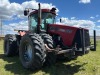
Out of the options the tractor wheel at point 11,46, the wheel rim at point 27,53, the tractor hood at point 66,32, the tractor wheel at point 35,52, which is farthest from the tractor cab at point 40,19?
the tractor wheel at point 11,46

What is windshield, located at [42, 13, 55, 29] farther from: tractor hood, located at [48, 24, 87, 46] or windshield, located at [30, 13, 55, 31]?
tractor hood, located at [48, 24, 87, 46]

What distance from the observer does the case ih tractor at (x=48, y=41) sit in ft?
29.4

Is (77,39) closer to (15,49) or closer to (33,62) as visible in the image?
(33,62)

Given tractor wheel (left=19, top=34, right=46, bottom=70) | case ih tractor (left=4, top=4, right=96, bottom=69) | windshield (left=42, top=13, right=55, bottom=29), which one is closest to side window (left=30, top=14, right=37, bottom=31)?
case ih tractor (left=4, top=4, right=96, bottom=69)

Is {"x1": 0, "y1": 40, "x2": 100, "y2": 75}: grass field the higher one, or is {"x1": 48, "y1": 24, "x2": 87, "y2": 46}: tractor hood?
{"x1": 48, "y1": 24, "x2": 87, "y2": 46}: tractor hood

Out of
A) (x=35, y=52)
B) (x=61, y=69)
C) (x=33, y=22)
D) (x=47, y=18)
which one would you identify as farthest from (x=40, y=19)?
(x=61, y=69)

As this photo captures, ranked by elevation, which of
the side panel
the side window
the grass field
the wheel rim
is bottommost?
the grass field

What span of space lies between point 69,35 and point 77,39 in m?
0.43

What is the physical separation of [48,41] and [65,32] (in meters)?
0.92

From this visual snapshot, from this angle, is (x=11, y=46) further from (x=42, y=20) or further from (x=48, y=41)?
(x=48, y=41)

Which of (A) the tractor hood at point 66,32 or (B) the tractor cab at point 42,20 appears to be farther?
(B) the tractor cab at point 42,20

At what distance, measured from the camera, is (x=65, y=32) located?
380 inches

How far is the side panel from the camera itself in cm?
938

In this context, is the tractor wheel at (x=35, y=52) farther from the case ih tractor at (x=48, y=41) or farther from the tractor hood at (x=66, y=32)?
the tractor hood at (x=66, y=32)
